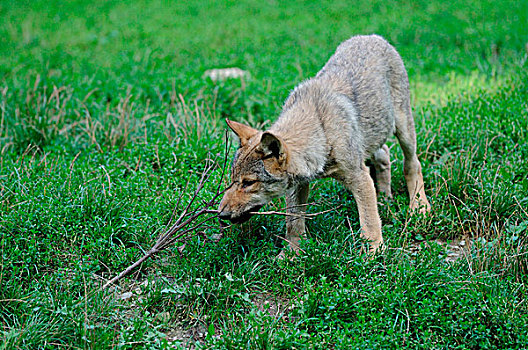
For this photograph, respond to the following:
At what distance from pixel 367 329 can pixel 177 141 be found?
11.1 feet

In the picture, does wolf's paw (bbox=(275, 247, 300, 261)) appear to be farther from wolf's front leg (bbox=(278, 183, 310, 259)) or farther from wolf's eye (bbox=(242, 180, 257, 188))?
wolf's eye (bbox=(242, 180, 257, 188))

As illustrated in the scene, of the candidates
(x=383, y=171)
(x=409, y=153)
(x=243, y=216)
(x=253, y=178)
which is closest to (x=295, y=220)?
(x=243, y=216)

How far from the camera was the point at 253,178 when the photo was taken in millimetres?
4215

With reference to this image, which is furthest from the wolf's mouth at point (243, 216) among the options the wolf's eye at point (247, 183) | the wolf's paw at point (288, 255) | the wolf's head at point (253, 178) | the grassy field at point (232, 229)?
the wolf's paw at point (288, 255)

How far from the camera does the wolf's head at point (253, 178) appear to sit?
418 cm

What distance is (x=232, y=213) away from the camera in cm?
422

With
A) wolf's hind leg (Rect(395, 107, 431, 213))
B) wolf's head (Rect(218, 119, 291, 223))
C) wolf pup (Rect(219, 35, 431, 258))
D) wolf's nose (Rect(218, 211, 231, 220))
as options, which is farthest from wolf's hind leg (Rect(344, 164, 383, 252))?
wolf's nose (Rect(218, 211, 231, 220))

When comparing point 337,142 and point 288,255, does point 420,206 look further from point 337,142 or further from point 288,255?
point 288,255

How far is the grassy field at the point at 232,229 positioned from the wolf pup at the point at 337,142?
12.5 inches

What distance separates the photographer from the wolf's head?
4.18 metres

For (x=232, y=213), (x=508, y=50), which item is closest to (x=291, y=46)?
(x=508, y=50)

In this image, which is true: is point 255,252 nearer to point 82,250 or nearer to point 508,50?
point 82,250

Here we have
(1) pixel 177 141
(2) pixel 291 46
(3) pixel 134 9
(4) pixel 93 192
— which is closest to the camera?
(4) pixel 93 192

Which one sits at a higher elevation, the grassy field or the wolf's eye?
the wolf's eye
